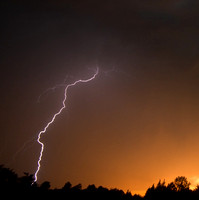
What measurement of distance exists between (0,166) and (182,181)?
830 inches

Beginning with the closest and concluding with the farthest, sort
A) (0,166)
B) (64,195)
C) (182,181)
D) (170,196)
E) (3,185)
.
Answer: (3,185), (64,195), (170,196), (0,166), (182,181)

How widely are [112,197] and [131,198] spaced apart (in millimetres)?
1772

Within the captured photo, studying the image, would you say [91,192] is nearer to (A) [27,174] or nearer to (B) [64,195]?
(B) [64,195]

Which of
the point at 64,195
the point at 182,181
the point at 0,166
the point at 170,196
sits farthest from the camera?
the point at 182,181

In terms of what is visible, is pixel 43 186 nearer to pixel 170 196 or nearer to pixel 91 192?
pixel 91 192

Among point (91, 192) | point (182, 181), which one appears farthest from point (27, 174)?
point (182, 181)

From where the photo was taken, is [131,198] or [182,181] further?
[182,181]

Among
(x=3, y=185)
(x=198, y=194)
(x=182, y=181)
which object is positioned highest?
(x=182, y=181)

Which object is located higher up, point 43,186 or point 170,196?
point 170,196

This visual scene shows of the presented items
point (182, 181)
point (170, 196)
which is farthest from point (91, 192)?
point (182, 181)

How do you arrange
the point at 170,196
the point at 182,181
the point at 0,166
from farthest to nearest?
1. the point at 182,181
2. the point at 0,166
3. the point at 170,196

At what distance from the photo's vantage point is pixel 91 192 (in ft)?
65.4

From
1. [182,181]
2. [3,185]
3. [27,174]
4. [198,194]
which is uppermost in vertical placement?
[182,181]

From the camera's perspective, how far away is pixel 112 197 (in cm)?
1972
